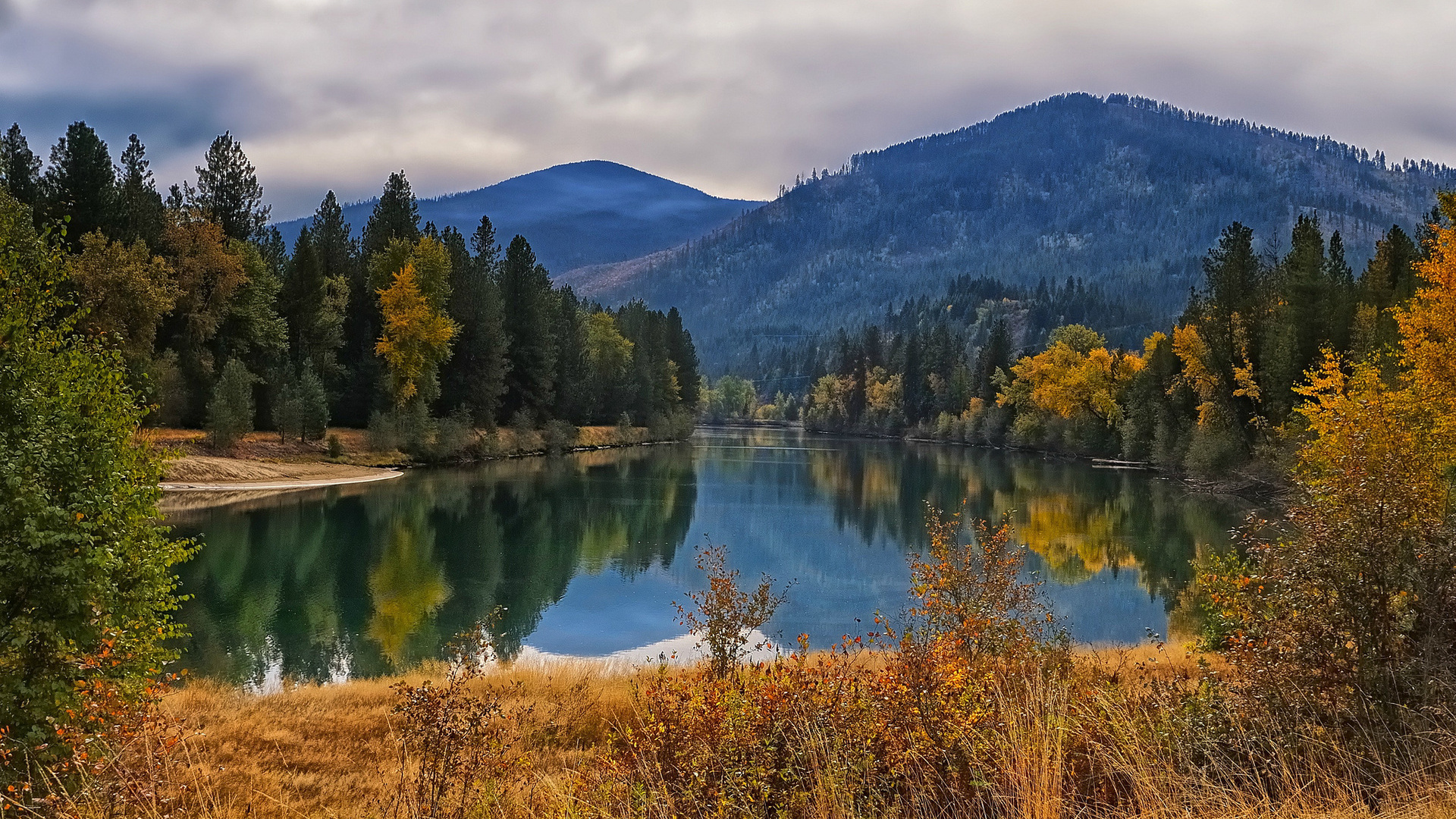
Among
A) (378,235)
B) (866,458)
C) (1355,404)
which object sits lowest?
(866,458)

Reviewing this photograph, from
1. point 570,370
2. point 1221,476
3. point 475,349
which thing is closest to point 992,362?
point 570,370

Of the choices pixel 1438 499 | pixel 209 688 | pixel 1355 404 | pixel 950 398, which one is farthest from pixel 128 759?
pixel 950 398

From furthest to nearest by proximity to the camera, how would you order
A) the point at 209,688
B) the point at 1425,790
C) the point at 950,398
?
1. the point at 950,398
2. the point at 209,688
3. the point at 1425,790

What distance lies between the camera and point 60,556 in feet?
25.6

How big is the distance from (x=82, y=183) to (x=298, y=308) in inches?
640

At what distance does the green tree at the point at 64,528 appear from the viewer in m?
7.57

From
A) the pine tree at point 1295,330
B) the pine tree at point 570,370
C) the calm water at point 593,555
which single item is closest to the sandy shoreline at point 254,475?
the calm water at point 593,555

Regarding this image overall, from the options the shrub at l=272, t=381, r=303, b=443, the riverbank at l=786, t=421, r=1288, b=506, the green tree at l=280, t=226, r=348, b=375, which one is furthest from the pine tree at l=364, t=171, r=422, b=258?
the riverbank at l=786, t=421, r=1288, b=506

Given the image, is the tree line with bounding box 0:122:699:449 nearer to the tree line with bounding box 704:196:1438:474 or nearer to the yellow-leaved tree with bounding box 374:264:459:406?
the yellow-leaved tree with bounding box 374:264:459:406

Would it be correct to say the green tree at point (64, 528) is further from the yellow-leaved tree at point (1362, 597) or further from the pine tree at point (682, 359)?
the pine tree at point (682, 359)

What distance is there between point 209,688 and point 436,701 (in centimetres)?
965

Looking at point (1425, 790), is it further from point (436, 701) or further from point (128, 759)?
point (128, 759)

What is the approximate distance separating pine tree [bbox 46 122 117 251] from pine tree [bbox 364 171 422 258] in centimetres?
2649

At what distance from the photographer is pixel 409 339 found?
65.3 metres
